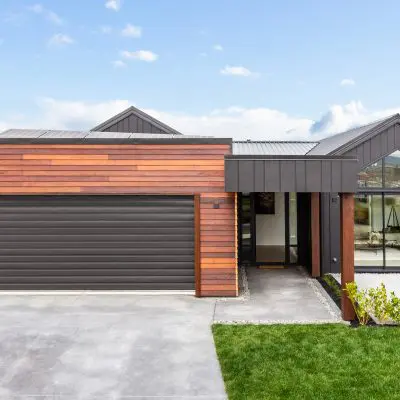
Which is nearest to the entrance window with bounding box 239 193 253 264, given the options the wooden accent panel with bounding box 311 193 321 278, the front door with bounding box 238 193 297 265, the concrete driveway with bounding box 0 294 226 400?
the front door with bounding box 238 193 297 265

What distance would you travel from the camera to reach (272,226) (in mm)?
15359

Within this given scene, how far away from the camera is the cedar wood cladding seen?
36.2 feet

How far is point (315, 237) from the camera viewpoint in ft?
45.3

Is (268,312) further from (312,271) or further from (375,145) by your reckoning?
(375,145)

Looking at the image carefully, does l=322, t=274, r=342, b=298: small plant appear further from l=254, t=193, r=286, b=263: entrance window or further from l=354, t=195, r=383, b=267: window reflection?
l=254, t=193, r=286, b=263: entrance window

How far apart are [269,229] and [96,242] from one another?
637 centimetres

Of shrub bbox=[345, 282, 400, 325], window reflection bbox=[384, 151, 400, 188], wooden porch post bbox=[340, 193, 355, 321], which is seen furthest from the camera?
window reflection bbox=[384, 151, 400, 188]

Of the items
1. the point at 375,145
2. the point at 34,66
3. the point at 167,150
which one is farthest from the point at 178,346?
the point at 34,66

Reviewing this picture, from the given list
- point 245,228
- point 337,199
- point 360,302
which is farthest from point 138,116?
point 360,302

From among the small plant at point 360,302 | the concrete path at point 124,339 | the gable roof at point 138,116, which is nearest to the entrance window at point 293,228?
the concrete path at point 124,339

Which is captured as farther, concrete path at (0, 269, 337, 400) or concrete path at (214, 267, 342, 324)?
concrete path at (214, 267, 342, 324)

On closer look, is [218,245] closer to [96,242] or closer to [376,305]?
[96,242]

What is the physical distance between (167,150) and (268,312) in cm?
454

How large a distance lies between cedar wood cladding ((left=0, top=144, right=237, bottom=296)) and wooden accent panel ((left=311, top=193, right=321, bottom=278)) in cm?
364
